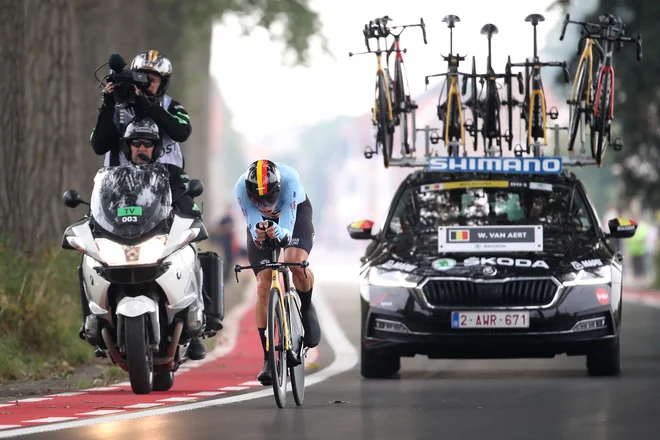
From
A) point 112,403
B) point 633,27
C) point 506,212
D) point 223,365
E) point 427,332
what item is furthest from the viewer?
point 633,27

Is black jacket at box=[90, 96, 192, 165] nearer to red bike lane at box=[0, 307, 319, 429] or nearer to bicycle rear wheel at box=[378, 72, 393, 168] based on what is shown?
red bike lane at box=[0, 307, 319, 429]

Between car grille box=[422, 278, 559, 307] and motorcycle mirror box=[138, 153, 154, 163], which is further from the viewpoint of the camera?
car grille box=[422, 278, 559, 307]

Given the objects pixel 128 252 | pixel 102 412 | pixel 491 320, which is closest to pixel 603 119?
pixel 491 320

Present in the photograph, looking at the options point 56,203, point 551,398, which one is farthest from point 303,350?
point 56,203

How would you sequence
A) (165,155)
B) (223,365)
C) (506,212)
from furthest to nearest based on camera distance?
(223,365), (506,212), (165,155)

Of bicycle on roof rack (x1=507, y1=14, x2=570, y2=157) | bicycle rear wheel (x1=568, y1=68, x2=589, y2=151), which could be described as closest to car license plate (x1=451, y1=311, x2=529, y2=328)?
bicycle on roof rack (x1=507, y1=14, x2=570, y2=157)

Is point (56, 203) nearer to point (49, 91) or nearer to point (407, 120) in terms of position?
point (49, 91)

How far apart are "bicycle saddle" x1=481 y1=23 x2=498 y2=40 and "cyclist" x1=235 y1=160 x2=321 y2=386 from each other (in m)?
5.37

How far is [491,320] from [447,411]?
8.89ft

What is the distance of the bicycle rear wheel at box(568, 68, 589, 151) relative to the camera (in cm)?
1670

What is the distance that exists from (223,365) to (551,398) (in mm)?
4766

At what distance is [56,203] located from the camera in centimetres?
1741

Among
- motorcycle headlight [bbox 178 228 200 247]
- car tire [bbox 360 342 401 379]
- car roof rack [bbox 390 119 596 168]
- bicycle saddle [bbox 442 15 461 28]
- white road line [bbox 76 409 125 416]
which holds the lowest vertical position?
car tire [bbox 360 342 401 379]

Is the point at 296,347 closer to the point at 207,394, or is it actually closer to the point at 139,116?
the point at 207,394
